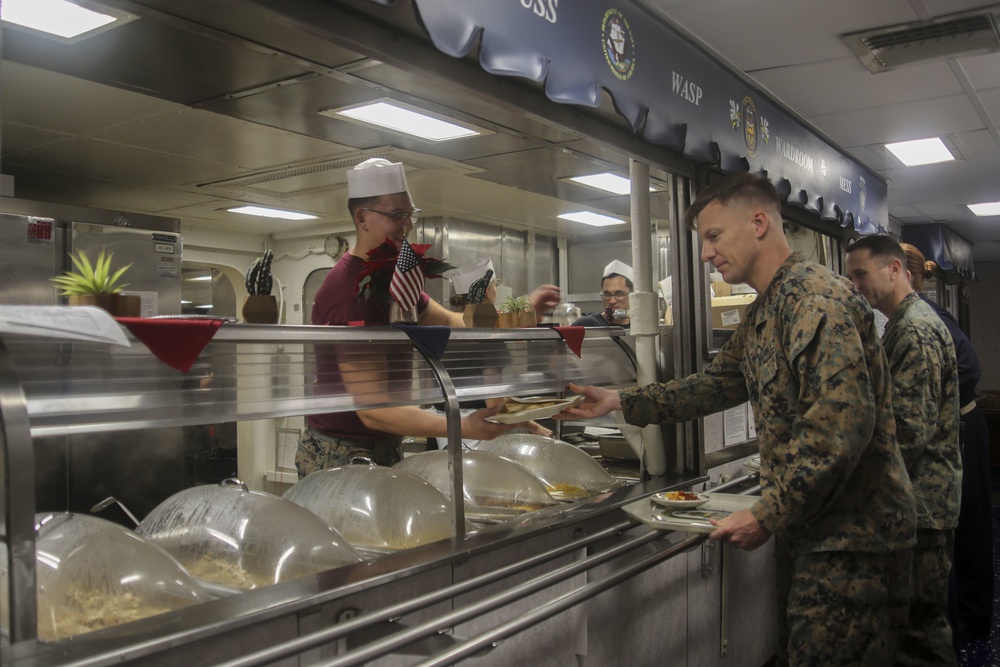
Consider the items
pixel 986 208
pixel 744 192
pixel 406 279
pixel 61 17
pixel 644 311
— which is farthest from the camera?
pixel 986 208

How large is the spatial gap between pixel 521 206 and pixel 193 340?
5227 millimetres

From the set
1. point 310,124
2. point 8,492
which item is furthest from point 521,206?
point 8,492

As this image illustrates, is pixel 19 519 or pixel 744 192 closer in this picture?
pixel 19 519

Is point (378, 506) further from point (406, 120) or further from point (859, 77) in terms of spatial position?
point (859, 77)

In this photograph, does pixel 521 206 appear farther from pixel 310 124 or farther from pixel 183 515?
pixel 183 515

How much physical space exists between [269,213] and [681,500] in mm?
5138

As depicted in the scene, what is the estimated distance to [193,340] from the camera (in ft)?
5.05

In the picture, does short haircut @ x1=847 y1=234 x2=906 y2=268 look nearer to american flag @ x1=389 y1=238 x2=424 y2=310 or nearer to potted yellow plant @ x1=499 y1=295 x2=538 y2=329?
potted yellow plant @ x1=499 y1=295 x2=538 y2=329

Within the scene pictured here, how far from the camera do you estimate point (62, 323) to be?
125 cm

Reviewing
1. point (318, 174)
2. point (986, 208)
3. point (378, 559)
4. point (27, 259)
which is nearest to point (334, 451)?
point (378, 559)

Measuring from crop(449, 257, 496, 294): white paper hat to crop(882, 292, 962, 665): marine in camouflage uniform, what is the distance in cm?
158

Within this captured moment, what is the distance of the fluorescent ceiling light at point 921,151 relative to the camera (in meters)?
5.64

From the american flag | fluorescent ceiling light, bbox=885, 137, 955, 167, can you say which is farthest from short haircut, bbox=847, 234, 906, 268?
fluorescent ceiling light, bbox=885, 137, 955, 167

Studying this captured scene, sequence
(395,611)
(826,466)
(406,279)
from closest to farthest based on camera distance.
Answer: (395,611)
(826,466)
(406,279)
